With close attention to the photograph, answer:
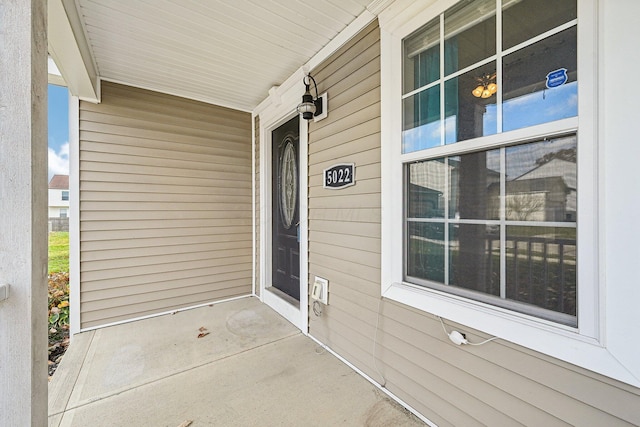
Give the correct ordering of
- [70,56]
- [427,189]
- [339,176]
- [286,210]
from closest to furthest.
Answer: [427,189] < [70,56] < [339,176] < [286,210]

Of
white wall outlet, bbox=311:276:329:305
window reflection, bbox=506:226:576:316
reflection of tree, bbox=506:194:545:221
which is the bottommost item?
white wall outlet, bbox=311:276:329:305

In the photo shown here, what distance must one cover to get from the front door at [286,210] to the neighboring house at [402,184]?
28mm

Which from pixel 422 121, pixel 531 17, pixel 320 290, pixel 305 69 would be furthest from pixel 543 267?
pixel 305 69

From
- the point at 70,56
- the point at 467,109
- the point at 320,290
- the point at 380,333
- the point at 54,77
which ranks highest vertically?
the point at 54,77

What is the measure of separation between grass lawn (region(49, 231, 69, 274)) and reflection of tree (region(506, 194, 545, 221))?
160 inches

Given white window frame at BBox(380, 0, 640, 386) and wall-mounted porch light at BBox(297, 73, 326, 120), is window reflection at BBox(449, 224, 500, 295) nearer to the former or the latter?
white window frame at BBox(380, 0, 640, 386)

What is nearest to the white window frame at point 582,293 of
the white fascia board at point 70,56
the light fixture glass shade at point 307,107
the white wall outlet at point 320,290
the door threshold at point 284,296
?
the white wall outlet at point 320,290

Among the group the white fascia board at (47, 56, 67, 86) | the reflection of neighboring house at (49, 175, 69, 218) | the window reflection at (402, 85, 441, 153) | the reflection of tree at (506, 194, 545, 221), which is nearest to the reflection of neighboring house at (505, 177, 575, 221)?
the reflection of tree at (506, 194, 545, 221)

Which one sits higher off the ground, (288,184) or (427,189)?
(288,184)

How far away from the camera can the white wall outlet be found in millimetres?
2408

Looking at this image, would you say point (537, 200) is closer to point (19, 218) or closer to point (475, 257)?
point (475, 257)

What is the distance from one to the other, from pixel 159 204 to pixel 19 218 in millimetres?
2413

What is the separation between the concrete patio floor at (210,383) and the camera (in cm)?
166

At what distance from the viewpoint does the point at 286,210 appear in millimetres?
3336
